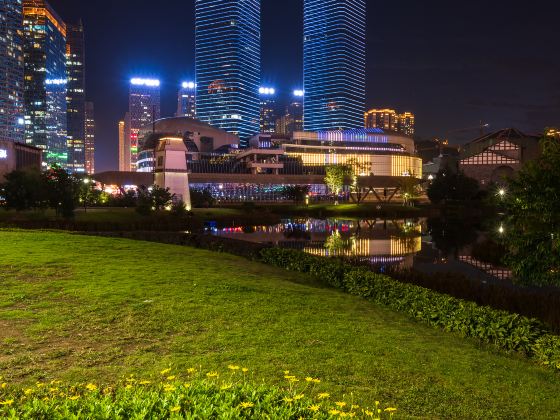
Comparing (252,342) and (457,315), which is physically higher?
(252,342)

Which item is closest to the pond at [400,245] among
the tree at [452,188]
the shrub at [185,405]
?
the shrub at [185,405]

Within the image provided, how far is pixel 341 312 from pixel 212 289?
13.8 feet

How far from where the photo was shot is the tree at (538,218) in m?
16.6

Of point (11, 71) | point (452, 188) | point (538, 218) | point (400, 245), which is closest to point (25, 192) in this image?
point (400, 245)

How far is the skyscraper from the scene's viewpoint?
180250 mm

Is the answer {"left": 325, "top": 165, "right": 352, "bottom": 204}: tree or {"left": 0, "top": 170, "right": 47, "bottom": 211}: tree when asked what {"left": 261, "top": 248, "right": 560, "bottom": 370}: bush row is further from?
{"left": 325, "top": 165, "right": 352, "bottom": 204}: tree

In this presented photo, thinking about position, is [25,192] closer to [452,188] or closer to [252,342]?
[252,342]

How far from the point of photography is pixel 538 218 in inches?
665

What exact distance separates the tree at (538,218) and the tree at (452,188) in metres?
90.5

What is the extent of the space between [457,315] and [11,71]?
205 m

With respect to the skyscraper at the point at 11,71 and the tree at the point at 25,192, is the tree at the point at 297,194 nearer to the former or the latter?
the tree at the point at 25,192

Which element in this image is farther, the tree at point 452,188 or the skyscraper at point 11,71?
the skyscraper at point 11,71

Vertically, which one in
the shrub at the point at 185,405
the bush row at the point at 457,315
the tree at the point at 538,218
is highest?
the tree at the point at 538,218

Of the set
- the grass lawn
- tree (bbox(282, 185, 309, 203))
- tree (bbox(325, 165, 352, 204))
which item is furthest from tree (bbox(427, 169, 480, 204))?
the grass lawn
